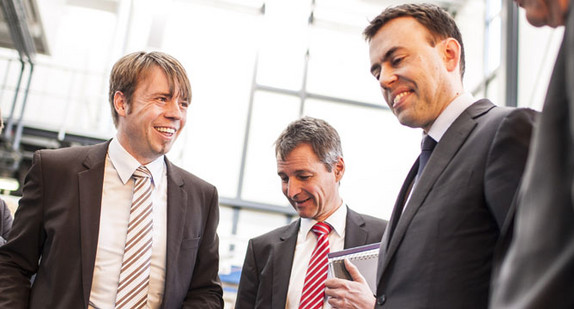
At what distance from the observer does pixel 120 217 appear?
1946 mm

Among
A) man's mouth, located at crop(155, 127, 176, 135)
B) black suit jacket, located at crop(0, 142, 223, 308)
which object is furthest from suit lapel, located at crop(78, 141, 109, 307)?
man's mouth, located at crop(155, 127, 176, 135)

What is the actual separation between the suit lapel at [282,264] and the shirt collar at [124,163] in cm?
65

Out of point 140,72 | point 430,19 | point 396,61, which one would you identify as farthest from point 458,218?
point 140,72

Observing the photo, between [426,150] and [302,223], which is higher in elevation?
[426,150]

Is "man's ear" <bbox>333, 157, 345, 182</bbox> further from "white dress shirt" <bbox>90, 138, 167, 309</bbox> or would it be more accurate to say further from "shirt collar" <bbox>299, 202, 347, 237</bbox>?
"white dress shirt" <bbox>90, 138, 167, 309</bbox>

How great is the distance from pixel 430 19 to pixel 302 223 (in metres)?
1.18

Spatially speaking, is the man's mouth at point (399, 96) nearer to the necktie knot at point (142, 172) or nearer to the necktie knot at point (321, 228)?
the necktie knot at point (321, 228)

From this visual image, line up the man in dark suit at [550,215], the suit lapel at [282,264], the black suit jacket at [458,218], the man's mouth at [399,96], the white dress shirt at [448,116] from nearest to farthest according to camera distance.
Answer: the man in dark suit at [550,215], the black suit jacket at [458,218], the white dress shirt at [448,116], the man's mouth at [399,96], the suit lapel at [282,264]

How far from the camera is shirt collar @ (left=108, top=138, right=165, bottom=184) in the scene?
202cm

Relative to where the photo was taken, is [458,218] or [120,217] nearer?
[458,218]

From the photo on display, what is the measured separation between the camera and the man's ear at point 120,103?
2080 millimetres

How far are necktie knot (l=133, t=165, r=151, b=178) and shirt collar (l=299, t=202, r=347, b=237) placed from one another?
777mm

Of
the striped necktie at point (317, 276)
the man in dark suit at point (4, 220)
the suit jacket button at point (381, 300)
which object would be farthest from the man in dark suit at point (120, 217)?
the suit jacket button at point (381, 300)

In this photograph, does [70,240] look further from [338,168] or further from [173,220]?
[338,168]
